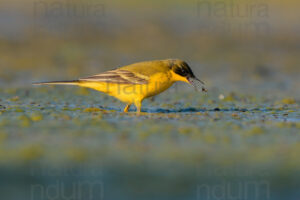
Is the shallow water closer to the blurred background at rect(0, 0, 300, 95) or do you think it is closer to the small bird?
the small bird

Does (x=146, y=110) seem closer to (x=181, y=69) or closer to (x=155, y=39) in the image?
(x=181, y=69)

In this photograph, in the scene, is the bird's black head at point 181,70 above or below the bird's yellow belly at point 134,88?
above

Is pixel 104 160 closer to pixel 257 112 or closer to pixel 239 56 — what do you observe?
pixel 257 112

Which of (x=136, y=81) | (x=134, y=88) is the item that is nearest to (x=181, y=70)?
(x=136, y=81)

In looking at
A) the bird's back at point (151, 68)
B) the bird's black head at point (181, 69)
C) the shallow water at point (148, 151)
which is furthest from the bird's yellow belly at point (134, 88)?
the shallow water at point (148, 151)

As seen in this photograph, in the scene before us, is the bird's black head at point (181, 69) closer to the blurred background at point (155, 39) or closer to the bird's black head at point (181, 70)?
the bird's black head at point (181, 70)

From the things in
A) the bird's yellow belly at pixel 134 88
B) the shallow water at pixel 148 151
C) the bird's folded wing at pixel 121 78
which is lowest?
the shallow water at pixel 148 151

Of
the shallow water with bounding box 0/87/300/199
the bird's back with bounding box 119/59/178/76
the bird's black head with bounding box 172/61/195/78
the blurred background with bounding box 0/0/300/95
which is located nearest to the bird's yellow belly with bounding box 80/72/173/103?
the bird's back with bounding box 119/59/178/76
